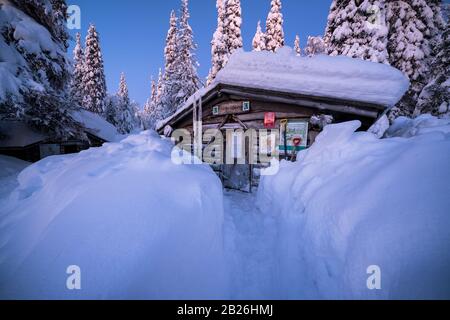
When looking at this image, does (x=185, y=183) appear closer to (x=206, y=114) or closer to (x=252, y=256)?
(x=252, y=256)

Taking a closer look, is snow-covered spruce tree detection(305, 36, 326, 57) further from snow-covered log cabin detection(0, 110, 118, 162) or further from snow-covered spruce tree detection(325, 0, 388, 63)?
snow-covered log cabin detection(0, 110, 118, 162)

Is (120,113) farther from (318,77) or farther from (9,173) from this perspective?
(318,77)

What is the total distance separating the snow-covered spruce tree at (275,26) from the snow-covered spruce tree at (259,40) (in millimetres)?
1496

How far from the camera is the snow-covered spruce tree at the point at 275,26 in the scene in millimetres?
25391

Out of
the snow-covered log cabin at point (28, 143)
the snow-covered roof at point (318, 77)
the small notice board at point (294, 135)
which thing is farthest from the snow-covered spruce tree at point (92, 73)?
the small notice board at point (294, 135)

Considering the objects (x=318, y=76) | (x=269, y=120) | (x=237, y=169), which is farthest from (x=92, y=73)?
(x=318, y=76)

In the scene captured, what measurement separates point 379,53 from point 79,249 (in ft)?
51.9

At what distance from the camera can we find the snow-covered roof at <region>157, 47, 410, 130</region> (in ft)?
18.3

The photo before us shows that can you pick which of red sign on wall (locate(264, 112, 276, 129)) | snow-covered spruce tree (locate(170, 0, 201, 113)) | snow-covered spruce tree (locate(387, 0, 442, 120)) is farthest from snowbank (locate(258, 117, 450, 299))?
snow-covered spruce tree (locate(170, 0, 201, 113))

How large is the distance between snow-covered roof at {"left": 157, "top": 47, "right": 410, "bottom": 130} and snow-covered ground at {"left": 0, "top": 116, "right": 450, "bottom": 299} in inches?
78.1

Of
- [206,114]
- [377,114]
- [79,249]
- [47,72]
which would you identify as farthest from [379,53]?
[47,72]

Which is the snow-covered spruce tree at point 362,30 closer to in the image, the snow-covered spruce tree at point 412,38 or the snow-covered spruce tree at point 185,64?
the snow-covered spruce tree at point 412,38

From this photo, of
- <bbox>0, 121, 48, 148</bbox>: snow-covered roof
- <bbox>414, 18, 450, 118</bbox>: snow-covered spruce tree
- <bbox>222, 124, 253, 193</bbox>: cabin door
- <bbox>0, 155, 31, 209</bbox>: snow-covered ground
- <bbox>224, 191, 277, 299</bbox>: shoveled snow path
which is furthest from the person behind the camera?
<bbox>0, 121, 48, 148</bbox>: snow-covered roof

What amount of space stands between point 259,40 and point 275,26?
3.33m
